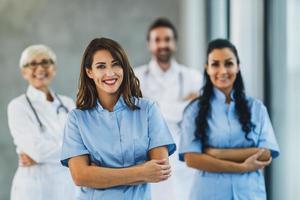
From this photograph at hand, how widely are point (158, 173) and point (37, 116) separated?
1073 mm

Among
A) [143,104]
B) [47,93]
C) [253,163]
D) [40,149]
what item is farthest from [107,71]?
[47,93]

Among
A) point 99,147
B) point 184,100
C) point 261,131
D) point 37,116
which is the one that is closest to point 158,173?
point 99,147

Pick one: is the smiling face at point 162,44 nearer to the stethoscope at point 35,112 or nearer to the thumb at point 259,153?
the stethoscope at point 35,112

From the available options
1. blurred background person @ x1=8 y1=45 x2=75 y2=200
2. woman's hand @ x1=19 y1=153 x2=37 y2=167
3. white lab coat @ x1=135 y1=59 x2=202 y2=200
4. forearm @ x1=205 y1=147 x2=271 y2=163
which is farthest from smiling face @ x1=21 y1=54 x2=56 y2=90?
forearm @ x1=205 y1=147 x2=271 y2=163

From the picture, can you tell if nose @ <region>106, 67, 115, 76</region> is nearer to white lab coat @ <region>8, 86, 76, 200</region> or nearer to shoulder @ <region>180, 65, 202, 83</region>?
white lab coat @ <region>8, 86, 76, 200</region>

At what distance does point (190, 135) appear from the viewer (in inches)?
83.1

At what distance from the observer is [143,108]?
1.70 meters

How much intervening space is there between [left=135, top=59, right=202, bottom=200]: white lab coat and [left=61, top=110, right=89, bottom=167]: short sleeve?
1.16 metres

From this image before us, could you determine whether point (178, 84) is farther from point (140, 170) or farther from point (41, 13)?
point (140, 170)

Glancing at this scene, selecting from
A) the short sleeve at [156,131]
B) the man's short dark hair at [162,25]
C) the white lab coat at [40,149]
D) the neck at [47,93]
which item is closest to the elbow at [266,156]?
the short sleeve at [156,131]

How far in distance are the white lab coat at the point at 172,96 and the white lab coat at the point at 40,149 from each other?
1.65ft

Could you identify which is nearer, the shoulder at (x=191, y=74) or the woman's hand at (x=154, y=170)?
the woman's hand at (x=154, y=170)

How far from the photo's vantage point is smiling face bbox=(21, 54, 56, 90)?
260 cm

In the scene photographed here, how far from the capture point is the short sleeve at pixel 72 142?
5.47 feet
